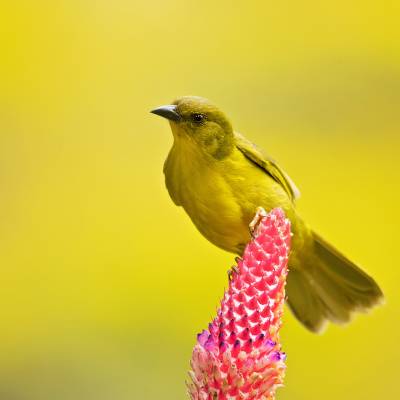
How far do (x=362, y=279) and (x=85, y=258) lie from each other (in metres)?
1.99

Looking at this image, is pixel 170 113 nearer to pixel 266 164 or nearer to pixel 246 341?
pixel 266 164

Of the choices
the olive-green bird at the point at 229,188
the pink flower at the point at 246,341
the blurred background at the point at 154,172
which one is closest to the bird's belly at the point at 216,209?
the olive-green bird at the point at 229,188

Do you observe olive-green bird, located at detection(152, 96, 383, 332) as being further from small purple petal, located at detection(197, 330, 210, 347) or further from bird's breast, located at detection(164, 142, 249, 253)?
small purple petal, located at detection(197, 330, 210, 347)

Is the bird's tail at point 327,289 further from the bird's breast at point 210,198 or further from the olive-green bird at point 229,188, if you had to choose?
the bird's breast at point 210,198

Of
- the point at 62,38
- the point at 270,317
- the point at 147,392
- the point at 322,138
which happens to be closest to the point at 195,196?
the point at 270,317

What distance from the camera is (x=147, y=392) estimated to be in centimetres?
375

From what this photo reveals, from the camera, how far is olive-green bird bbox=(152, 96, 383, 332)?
223 cm

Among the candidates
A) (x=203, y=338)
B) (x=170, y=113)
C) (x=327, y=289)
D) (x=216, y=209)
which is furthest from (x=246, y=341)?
(x=327, y=289)

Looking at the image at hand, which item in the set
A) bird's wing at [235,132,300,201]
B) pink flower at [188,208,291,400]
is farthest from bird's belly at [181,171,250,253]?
pink flower at [188,208,291,400]

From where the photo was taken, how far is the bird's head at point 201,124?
2.28m

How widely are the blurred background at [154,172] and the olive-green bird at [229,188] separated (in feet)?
4.67

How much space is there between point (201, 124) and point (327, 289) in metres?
0.72

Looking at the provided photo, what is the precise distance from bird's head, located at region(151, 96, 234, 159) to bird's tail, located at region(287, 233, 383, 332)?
0.57 meters

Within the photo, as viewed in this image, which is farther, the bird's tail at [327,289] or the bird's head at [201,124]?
the bird's tail at [327,289]
